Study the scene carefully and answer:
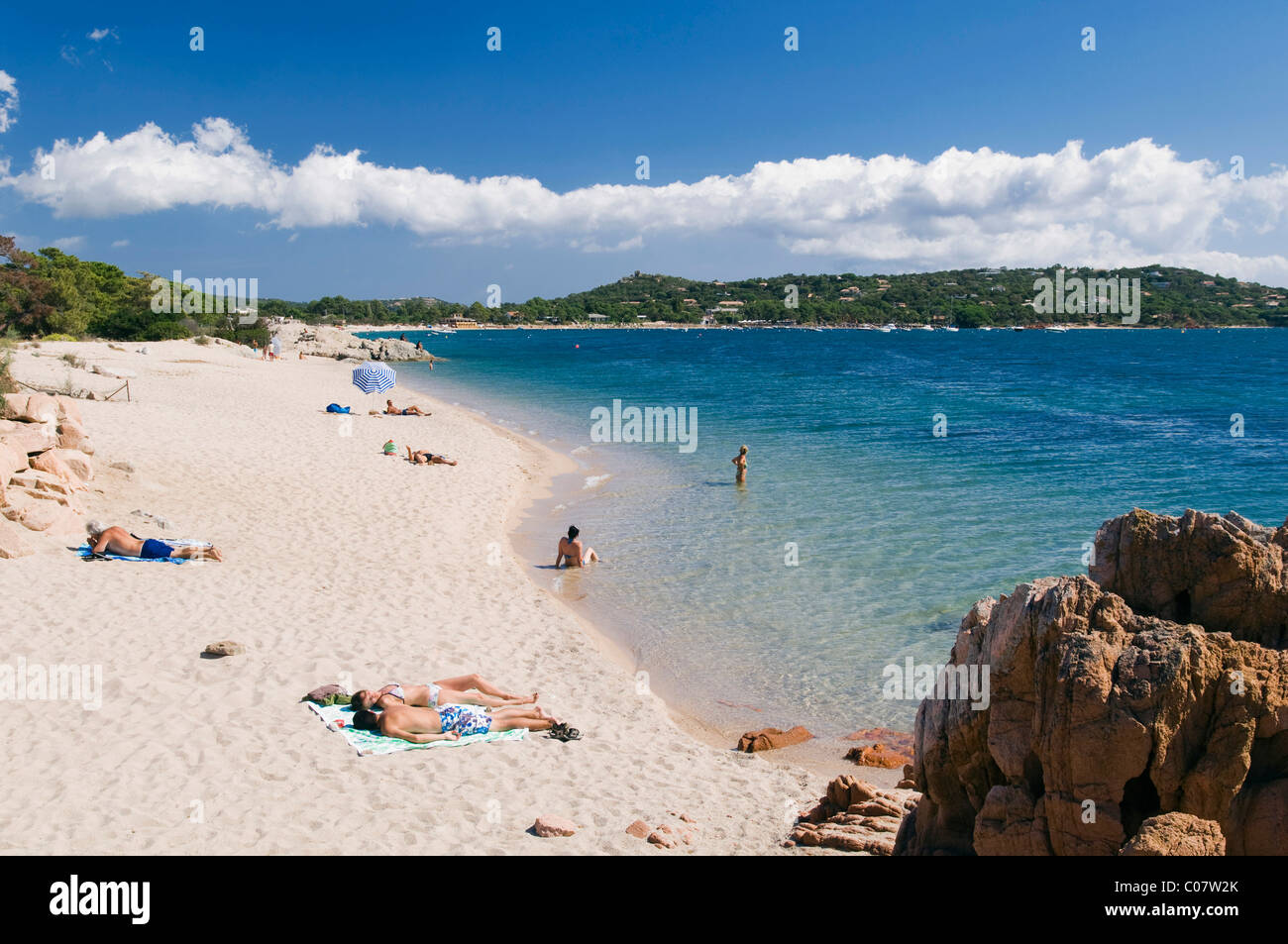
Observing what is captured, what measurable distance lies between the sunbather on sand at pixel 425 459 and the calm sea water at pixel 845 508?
322 cm

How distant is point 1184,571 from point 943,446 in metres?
24.4

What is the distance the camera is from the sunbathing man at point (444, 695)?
7.59 metres

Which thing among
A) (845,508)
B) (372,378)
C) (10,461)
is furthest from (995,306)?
(10,461)

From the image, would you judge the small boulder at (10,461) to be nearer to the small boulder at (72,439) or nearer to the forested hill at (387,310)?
the small boulder at (72,439)

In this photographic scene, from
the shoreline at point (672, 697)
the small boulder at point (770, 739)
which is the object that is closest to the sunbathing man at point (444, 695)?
the shoreline at point (672, 697)

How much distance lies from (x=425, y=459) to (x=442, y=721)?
48.0 feet

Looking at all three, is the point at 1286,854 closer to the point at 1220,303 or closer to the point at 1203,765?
the point at 1203,765

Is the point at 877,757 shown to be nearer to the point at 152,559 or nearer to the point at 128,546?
the point at 152,559

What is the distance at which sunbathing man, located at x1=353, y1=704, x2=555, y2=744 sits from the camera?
726 cm

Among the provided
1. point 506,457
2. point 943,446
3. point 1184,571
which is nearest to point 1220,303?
point 943,446

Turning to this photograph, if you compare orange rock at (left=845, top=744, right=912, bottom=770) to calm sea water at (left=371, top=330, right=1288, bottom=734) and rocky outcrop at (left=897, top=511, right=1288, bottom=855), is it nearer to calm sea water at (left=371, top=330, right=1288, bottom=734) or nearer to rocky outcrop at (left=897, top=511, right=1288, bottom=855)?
calm sea water at (left=371, top=330, right=1288, bottom=734)

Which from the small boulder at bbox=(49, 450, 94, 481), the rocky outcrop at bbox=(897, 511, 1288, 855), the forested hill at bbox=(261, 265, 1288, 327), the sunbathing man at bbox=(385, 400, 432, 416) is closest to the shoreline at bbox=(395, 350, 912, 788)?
the rocky outcrop at bbox=(897, 511, 1288, 855)

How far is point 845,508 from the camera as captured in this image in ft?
60.8
